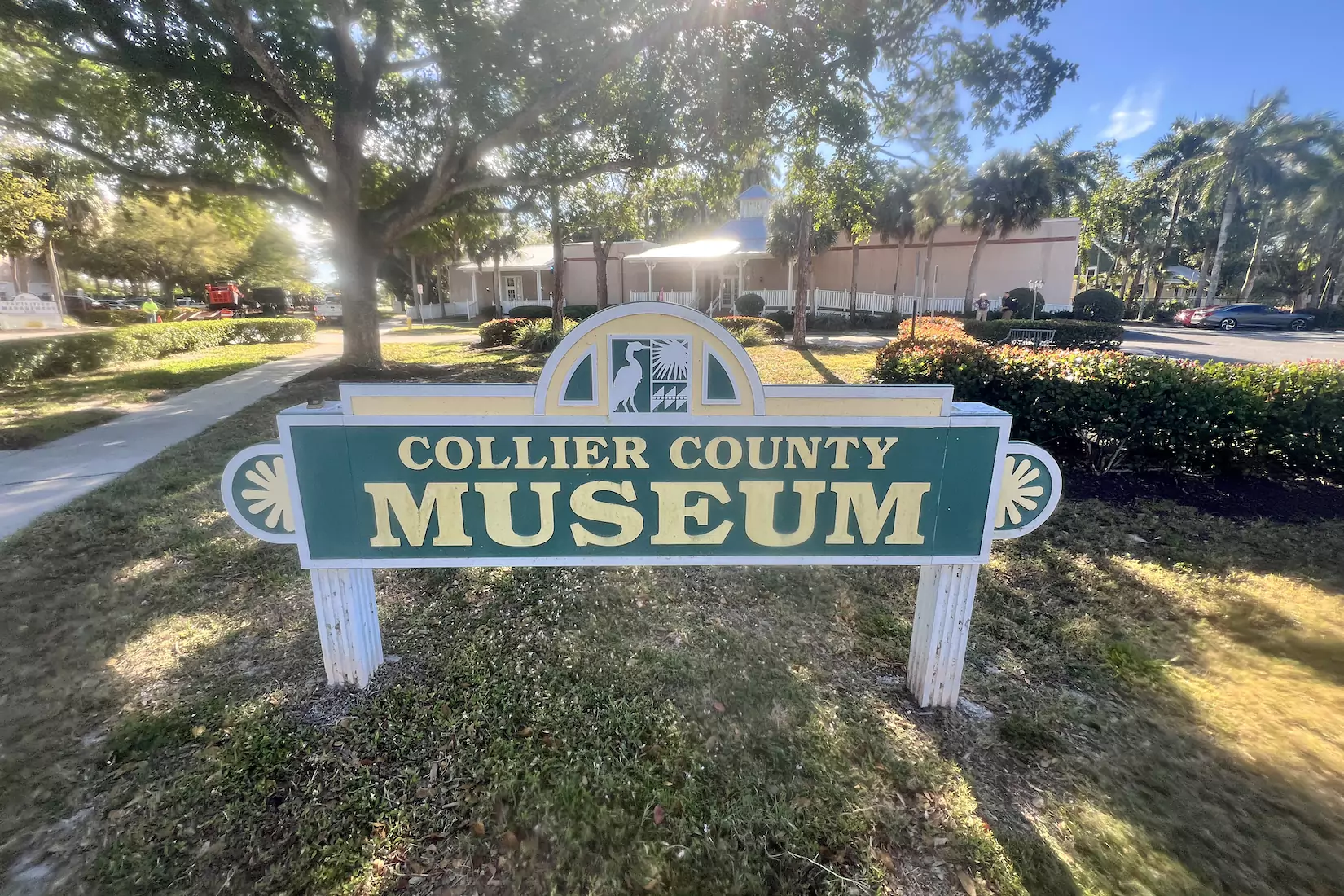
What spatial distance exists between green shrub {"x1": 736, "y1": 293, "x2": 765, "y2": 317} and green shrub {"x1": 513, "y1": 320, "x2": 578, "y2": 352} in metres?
9.53

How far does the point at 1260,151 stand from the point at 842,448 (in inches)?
1744

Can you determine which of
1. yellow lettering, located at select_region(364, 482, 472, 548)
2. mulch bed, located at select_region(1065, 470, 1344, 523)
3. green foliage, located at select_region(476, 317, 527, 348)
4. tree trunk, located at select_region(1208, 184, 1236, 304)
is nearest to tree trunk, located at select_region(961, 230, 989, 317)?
tree trunk, located at select_region(1208, 184, 1236, 304)

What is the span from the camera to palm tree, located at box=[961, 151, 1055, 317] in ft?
72.6

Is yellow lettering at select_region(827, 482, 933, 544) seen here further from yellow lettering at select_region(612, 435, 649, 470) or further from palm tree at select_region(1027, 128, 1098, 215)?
palm tree at select_region(1027, 128, 1098, 215)

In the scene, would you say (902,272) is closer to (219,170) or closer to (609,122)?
(609,122)

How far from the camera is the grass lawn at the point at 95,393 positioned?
745 cm

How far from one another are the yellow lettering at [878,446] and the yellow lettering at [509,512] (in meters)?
1.25

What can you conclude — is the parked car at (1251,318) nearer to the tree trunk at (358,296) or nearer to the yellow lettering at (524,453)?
the tree trunk at (358,296)

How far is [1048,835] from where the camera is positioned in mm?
2049

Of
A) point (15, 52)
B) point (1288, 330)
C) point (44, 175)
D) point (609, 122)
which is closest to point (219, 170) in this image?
point (15, 52)

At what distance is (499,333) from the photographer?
17953mm

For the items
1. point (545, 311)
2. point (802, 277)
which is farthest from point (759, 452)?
point (545, 311)

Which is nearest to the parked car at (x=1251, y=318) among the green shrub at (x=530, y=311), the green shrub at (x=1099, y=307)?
the green shrub at (x=1099, y=307)

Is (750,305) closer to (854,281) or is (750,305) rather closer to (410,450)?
(854,281)
